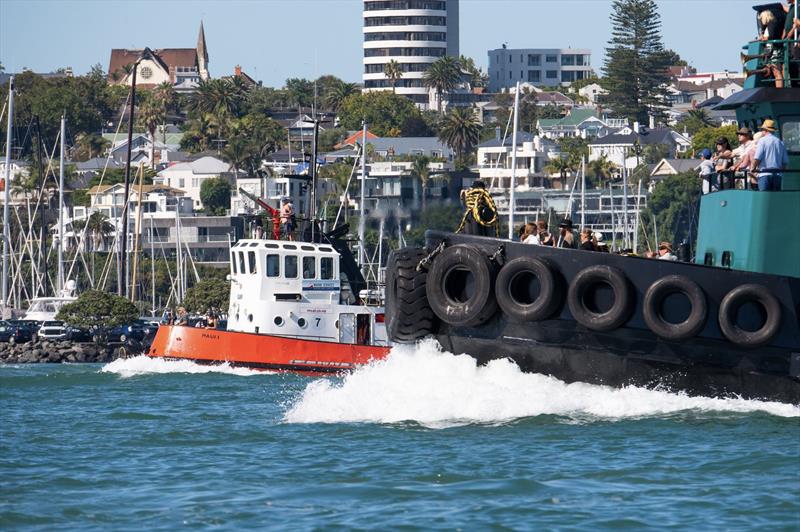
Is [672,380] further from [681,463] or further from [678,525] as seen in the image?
[678,525]

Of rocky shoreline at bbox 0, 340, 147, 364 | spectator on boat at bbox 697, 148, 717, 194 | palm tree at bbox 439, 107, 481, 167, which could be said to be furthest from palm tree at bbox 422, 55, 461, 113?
spectator on boat at bbox 697, 148, 717, 194

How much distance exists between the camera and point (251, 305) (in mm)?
36531

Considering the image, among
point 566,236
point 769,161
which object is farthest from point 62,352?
point 769,161

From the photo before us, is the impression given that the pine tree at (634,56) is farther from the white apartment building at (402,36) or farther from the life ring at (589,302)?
the life ring at (589,302)

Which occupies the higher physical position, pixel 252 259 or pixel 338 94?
pixel 338 94

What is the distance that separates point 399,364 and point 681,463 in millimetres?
4783

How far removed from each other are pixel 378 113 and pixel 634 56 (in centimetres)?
3327

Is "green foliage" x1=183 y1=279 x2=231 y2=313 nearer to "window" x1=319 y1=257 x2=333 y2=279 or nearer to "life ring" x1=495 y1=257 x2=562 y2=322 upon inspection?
"window" x1=319 y1=257 x2=333 y2=279

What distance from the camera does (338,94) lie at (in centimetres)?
16300

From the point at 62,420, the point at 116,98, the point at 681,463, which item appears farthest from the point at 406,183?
the point at 681,463

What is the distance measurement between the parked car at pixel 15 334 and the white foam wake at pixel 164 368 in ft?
61.3

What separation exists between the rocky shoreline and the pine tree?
252ft

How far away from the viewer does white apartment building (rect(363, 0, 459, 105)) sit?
19000cm

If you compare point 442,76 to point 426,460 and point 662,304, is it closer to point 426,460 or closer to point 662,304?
point 662,304
